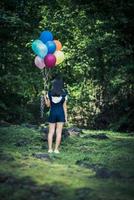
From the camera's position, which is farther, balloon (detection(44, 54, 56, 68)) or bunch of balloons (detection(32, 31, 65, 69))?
balloon (detection(44, 54, 56, 68))

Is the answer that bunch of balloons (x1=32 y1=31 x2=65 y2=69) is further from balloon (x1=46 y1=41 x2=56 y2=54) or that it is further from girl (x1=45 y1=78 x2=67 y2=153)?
girl (x1=45 y1=78 x2=67 y2=153)

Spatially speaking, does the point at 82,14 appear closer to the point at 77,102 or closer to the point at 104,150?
the point at 77,102

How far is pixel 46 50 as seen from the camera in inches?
504

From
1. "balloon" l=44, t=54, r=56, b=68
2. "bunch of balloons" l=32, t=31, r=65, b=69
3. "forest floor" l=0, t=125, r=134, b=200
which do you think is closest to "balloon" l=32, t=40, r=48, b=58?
"bunch of balloons" l=32, t=31, r=65, b=69

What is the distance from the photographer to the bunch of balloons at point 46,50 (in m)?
12.6

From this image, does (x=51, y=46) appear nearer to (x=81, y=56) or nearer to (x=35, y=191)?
(x=35, y=191)

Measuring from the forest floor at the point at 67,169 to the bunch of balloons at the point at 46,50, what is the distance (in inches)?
80.9

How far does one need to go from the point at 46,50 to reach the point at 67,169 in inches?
195

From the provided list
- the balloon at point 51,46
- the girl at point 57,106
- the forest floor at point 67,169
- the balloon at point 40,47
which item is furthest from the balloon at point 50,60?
the girl at point 57,106

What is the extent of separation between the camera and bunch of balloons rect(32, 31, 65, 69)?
41.5 ft

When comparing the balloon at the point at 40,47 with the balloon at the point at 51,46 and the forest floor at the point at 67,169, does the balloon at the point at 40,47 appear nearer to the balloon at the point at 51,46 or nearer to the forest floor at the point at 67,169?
the balloon at the point at 51,46

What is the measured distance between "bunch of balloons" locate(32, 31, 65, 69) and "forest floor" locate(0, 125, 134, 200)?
80.9 inches

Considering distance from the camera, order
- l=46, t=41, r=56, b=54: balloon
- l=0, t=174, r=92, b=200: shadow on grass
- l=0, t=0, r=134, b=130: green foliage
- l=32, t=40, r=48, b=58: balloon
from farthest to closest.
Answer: l=0, t=0, r=134, b=130: green foliage, l=46, t=41, r=56, b=54: balloon, l=32, t=40, r=48, b=58: balloon, l=0, t=174, r=92, b=200: shadow on grass

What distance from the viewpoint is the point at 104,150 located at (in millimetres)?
11164
